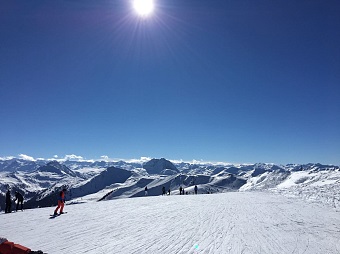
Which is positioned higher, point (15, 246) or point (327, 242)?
point (15, 246)

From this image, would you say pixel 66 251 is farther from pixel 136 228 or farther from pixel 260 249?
pixel 260 249

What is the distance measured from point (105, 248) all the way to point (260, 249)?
6.09 meters

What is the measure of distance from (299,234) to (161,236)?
23.1 ft

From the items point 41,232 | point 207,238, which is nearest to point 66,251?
point 41,232

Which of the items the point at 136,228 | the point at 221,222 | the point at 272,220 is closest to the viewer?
the point at 136,228

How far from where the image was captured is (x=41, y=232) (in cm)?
1131

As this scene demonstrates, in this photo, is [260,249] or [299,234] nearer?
[260,249]

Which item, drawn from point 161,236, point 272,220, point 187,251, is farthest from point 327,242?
point 161,236

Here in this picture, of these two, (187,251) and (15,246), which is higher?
(15,246)

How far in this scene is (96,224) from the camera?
43.2 ft

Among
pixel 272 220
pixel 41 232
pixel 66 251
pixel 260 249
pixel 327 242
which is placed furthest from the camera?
pixel 272 220

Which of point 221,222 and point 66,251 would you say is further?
point 221,222

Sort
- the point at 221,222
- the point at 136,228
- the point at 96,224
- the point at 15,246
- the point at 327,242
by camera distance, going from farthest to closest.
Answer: the point at 221,222, the point at 96,224, the point at 136,228, the point at 327,242, the point at 15,246

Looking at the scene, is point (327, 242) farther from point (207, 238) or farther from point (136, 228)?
point (136, 228)
